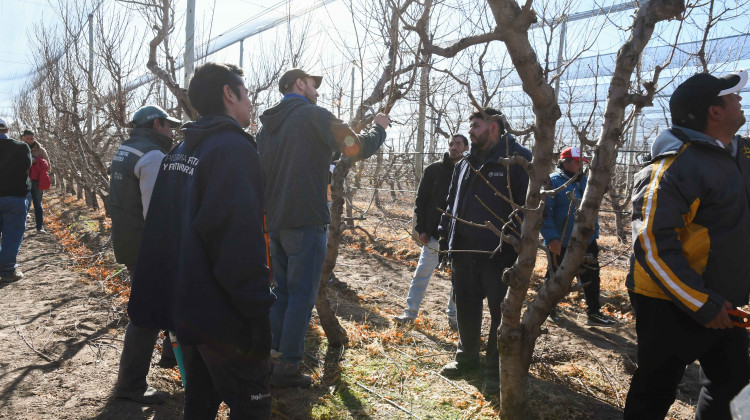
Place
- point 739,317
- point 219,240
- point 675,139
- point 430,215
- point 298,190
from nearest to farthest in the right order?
1. point 219,240
2. point 739,317
3. point 675,139
4. point 298,190
5. point 430,215

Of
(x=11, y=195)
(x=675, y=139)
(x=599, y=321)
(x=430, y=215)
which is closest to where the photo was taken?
(x=675, y=139)

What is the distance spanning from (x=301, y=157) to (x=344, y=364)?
5.11ft

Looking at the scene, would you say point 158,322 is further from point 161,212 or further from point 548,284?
point 548,284

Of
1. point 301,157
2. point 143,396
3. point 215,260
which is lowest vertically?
point 143,396

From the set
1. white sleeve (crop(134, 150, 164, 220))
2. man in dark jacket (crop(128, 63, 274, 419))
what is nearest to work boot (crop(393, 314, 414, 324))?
white sleeve (crop(134, 150, 164, 220))

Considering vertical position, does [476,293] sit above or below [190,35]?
below

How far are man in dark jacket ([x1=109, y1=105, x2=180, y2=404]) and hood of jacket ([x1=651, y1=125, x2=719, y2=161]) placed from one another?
2.76 meters

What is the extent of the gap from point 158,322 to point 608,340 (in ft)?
13.7

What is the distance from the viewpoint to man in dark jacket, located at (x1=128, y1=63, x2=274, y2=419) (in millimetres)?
1720

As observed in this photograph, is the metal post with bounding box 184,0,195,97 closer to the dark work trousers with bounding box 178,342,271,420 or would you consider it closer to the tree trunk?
the tree trunk

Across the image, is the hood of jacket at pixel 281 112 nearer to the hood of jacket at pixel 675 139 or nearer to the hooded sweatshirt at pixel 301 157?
the hooded sweatshirt at pixel 301 157

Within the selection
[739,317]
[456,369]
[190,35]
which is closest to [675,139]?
[739,317]

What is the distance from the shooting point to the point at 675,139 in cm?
214

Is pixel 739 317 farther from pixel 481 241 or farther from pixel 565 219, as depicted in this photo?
pixel 565 219
